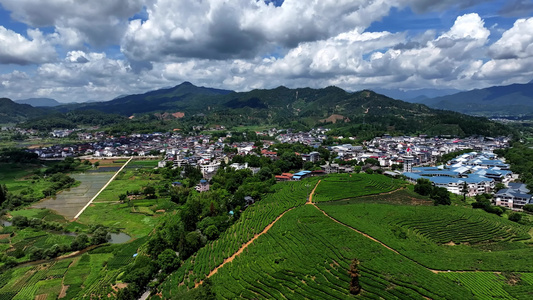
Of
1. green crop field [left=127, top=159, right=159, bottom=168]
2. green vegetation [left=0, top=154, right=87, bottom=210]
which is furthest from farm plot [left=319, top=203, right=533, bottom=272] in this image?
green crop field [left=127, top=159, right=159, bottom=168]

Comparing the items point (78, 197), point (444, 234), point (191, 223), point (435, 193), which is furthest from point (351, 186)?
point (78, 197)

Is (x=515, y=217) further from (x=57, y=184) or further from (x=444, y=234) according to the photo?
(x=57, y=184)

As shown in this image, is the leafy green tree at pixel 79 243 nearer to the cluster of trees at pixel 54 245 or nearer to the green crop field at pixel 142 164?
the cluster of trees at pixel 54 245

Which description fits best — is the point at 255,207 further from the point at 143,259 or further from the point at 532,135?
the point at 532,135

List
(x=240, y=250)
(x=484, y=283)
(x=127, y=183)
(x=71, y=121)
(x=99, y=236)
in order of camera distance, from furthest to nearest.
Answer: (x=71, y=121), (x=127, y=183), (x=99, y=236), (x=240, y=250), (x=484, y=283)

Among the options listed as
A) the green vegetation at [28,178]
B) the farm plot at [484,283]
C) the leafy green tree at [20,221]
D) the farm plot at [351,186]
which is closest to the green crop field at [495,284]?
the farm plot at [484,283]

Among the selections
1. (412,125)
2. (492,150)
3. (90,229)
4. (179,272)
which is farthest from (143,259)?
(412,125)
